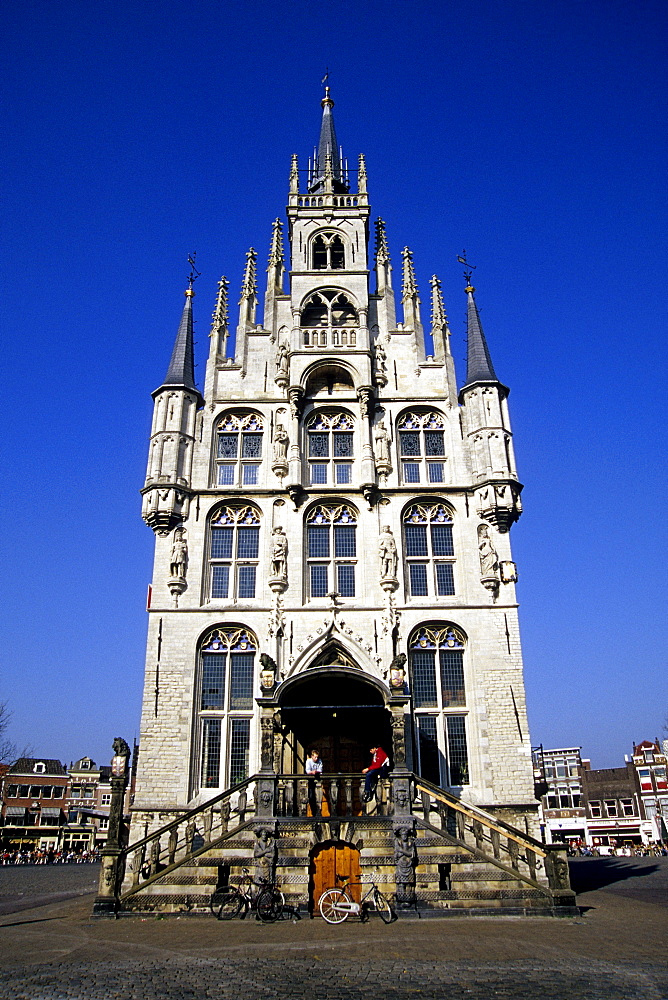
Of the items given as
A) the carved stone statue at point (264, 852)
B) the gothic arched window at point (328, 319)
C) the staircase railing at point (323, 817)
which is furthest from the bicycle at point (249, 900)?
the gothic arched window at point (328, 319)

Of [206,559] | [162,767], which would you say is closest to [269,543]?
[206,559]

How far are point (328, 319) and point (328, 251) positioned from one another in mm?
3585

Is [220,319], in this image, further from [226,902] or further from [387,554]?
[226,902]

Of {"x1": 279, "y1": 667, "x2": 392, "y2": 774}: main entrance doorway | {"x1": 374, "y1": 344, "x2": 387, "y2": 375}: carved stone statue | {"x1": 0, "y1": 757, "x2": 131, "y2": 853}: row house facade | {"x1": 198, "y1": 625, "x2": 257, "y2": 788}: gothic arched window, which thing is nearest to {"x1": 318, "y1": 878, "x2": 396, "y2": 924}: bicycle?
{"x1": 279, "y1": 667, "x2": 392, "y2": 774}: main entrance doorway

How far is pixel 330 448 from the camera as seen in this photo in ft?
90.8

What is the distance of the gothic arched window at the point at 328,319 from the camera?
94.8 feet

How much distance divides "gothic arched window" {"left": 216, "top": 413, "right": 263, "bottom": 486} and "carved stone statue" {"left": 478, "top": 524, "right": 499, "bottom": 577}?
8.22 metres

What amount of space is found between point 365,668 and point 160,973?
13078 millimetres

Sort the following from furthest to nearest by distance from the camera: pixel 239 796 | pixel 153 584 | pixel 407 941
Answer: pixel 153 584, pixel 239 796, pixel 407 941

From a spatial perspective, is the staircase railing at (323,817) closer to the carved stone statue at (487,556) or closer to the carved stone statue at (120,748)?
the carved stone statue at (120,748)

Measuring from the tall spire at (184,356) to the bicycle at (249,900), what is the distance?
17.0m

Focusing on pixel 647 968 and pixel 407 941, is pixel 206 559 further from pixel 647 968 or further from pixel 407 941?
pixel 647 968

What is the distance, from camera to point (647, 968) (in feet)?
35.1

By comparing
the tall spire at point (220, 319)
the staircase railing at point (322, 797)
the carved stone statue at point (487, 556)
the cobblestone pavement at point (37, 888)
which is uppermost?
the tall spire at point (220, 319)
